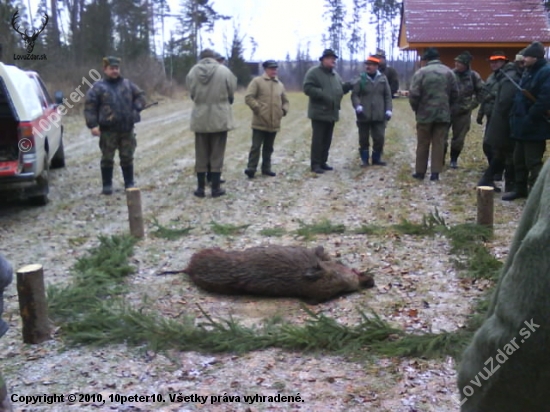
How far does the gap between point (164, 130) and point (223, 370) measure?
1619 cm

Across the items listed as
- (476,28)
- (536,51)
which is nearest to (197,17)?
(476,28)

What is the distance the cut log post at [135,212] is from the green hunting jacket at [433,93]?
517 cm

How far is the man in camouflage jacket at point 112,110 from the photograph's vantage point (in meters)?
9.18

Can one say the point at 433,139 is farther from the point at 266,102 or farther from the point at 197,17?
the point at 197,17

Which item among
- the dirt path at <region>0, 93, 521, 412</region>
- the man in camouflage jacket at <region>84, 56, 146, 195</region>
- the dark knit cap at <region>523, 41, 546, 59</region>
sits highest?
the dark knit cap at <region>523, 41, 546, 59</region>

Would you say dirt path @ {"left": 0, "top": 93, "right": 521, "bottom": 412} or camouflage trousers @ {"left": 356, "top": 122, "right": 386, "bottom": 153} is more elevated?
camouflage trousers @ {"left": 356, "top": 122, "right": 386, "bottom": 153}

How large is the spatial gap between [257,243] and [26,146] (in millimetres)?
3590

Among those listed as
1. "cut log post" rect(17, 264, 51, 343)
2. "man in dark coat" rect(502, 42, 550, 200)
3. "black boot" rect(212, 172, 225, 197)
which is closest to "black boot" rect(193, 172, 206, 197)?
"black boot" rect(212, 172, 225, 197)

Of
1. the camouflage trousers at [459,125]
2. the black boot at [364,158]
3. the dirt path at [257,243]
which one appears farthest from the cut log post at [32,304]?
the black boot at [364,158]

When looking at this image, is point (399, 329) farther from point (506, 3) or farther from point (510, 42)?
point (506, 3)

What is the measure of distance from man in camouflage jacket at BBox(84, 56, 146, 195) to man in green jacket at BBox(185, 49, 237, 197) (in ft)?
2.98

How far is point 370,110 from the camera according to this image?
37.0ft

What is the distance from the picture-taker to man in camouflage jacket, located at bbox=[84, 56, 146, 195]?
9180mm

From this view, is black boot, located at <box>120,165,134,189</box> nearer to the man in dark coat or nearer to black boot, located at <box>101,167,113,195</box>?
black boot, located at <box>101,167,113,195</box>
